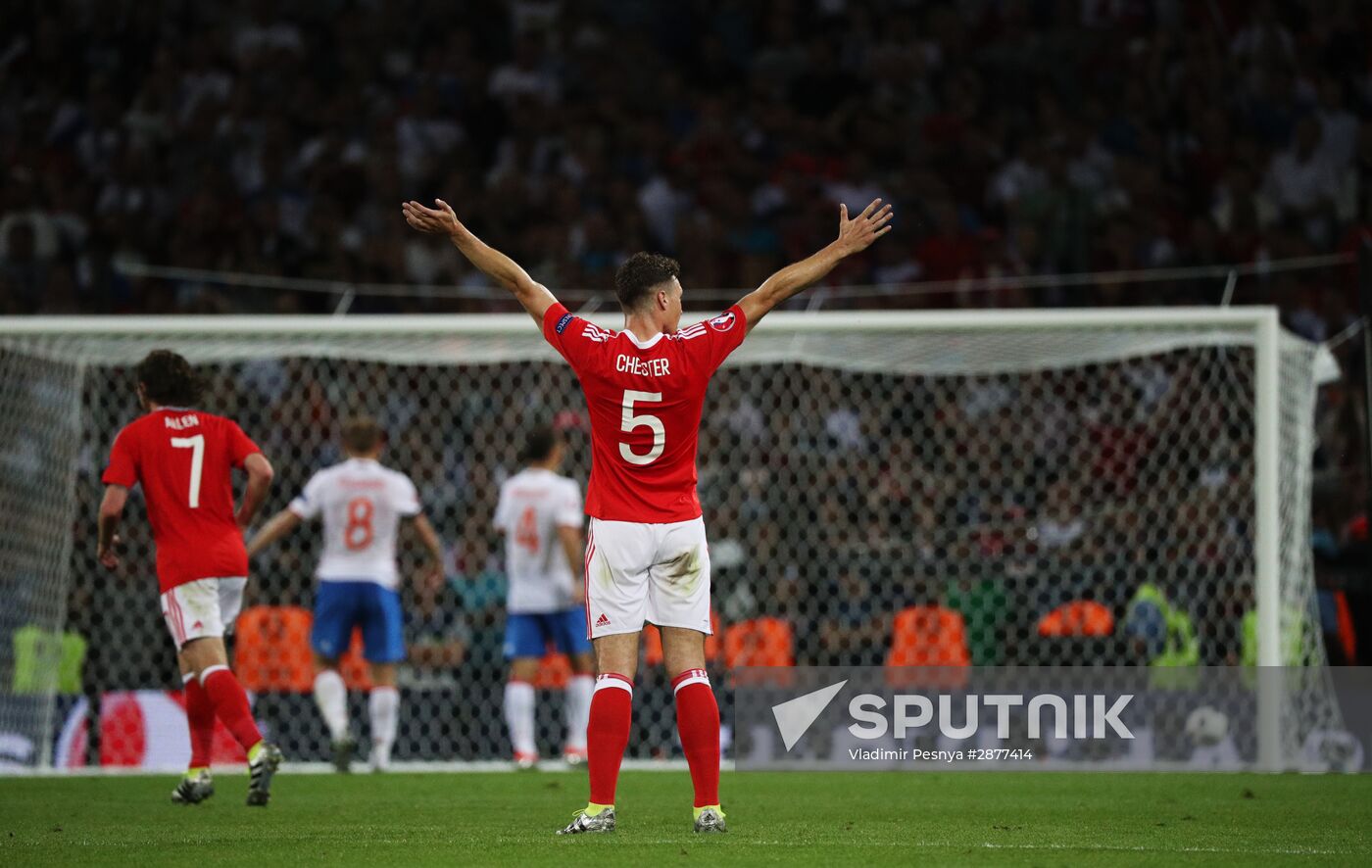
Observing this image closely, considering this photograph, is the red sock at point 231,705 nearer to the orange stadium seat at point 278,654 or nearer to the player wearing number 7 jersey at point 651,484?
the player wearing number 7 jersey at point 651,484

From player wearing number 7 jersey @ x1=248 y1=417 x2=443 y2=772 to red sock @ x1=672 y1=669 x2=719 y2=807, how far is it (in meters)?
4.60

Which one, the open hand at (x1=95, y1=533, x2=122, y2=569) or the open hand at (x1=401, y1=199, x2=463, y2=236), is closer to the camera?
the open hand at (x1=401, y1=199, x2=463, y2=236)

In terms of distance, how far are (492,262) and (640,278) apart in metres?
0.54

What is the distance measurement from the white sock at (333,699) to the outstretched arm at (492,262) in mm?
4670

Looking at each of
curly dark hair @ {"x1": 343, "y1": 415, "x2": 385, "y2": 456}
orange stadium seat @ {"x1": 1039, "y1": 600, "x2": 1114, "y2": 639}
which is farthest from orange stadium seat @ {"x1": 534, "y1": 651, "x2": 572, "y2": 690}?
orange stadium seat @ {"x1": 1039, "y1": 600, "x2": 1114, "y2": 639}

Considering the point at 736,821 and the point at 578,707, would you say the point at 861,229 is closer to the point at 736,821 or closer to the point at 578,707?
the point at 736,821

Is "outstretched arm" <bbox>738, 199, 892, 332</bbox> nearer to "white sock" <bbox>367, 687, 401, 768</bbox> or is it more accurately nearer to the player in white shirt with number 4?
the player in white shirt with number 4

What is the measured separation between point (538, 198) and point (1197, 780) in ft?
28.3

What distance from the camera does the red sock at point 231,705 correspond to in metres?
7.36

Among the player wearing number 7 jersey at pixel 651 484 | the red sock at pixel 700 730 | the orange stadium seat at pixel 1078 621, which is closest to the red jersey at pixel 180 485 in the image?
the player wearing number 7 jersey at pixel 651 484

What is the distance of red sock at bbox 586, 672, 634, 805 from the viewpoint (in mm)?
5805

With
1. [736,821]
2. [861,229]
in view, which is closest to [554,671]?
[736,821]

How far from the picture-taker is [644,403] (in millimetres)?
6016

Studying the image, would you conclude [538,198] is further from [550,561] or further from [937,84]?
[550,561]
